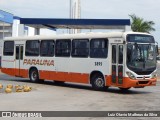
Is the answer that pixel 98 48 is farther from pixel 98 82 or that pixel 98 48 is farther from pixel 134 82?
pixel 134 82

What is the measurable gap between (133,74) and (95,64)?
2373 millimetres

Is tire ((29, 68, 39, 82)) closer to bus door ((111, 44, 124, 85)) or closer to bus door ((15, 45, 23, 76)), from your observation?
bus door ((15, 45, 23, 76))

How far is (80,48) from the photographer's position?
21.0 metres

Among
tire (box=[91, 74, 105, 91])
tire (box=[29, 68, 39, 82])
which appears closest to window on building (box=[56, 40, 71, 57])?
tire (box=[91, 74, 105, 91])

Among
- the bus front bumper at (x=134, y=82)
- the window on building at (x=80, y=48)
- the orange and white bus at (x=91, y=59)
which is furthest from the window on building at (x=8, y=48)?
the bus front bumper at (x=134, y=82)

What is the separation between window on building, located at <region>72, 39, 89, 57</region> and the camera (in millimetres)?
20625

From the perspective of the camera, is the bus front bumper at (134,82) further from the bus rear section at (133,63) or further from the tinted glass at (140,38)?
the tinted glass at (140,38)

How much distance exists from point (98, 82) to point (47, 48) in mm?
4492

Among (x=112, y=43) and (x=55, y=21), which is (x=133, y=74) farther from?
(x=55, y=21)

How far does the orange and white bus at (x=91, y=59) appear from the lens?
18.7 m

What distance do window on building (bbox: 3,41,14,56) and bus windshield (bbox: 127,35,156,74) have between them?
954 cm

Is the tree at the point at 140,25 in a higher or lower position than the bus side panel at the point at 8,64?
higher

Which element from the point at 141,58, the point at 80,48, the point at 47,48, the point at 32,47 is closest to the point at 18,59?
the point at 32,47

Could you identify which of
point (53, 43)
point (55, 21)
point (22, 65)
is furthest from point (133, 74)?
point (55, 21)
